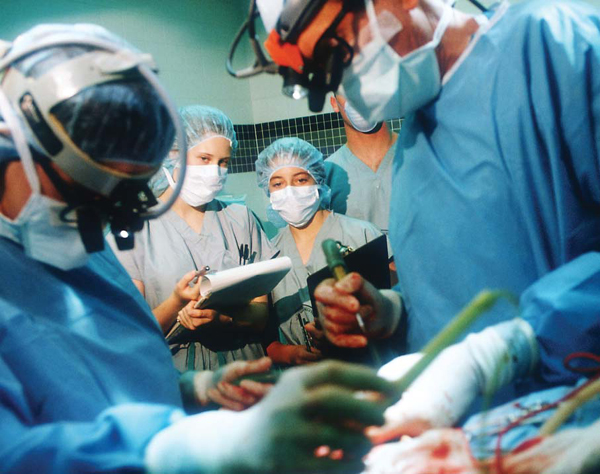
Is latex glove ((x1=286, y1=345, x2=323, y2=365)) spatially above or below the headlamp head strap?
below

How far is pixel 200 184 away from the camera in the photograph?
2449 mm

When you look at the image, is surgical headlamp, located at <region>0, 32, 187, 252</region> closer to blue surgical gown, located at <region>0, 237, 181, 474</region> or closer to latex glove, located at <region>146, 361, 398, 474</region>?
blue surgical gown, located at <region>0, 237, 181, 474</region>

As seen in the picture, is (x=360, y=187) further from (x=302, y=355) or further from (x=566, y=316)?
(x=566, y=316)

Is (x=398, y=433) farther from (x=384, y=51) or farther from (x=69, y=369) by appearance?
(x=384, y=51)

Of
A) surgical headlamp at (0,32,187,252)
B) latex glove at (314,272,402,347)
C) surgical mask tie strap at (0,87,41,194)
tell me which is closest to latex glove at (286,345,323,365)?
latex glove at (314,272,402,347)

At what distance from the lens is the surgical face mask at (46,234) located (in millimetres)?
891

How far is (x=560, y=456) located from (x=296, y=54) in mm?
942

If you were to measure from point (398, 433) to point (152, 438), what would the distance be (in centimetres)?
46

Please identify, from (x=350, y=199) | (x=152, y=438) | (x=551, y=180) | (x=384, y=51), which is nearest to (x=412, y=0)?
(x=384, y=51)

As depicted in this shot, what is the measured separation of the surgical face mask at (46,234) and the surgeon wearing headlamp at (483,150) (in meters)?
0.60

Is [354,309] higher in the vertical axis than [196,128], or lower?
lower

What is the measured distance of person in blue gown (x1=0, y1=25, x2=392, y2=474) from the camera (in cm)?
67

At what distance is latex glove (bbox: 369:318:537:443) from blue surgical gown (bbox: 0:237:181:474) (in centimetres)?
45

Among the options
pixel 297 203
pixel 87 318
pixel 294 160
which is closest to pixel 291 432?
pixel 87 318
